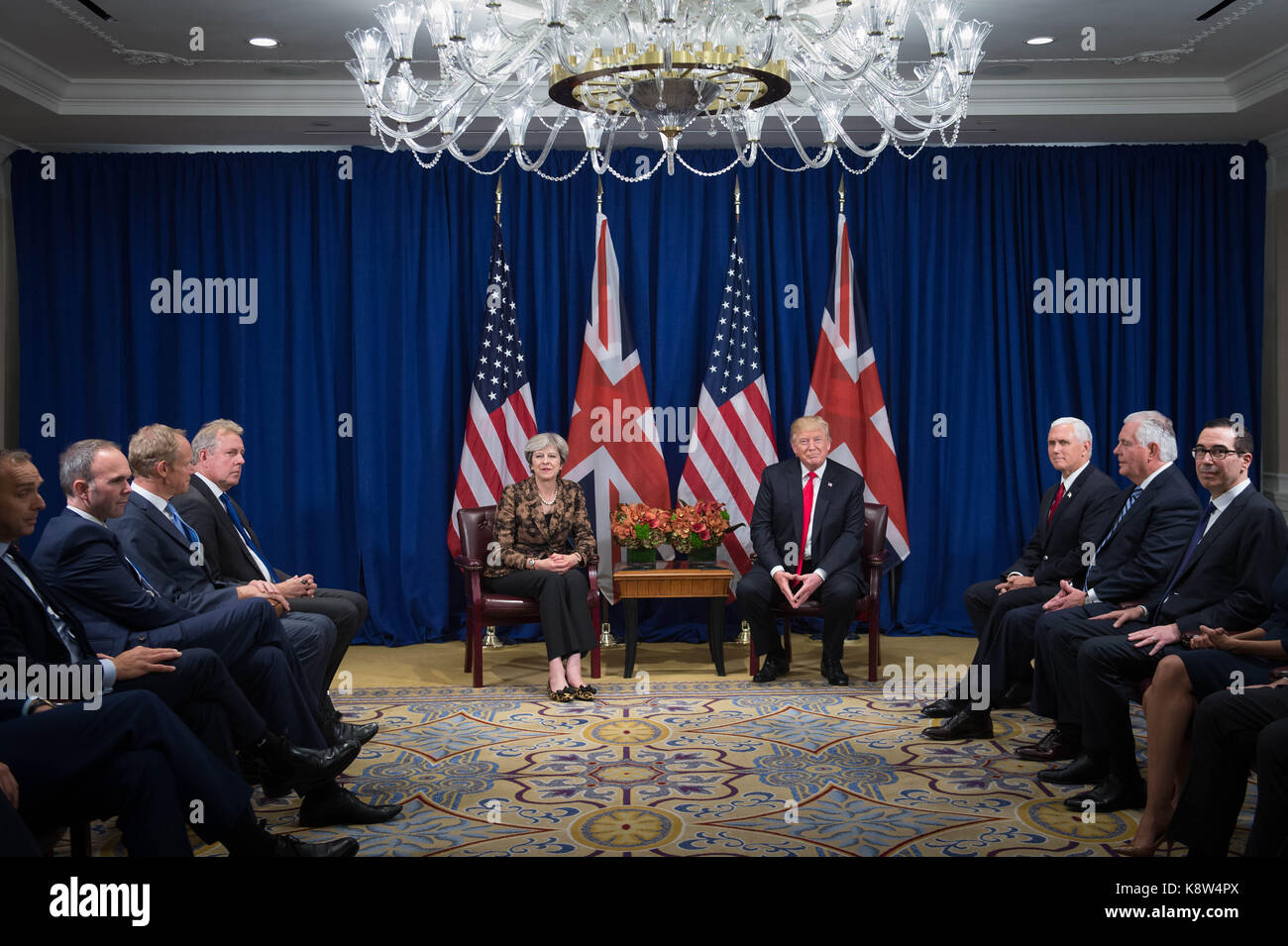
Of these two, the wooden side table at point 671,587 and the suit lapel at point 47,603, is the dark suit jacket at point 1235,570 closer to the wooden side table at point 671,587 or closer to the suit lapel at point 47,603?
the wooden side table at point 671,587

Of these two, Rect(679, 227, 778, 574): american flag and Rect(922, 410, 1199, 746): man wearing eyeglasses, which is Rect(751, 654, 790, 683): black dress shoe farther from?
Rect(922, 410, 1199, 746): man wearing eyeglasses

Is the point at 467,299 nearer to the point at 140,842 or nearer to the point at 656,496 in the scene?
the point at 656,496

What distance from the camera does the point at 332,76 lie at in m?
6.82

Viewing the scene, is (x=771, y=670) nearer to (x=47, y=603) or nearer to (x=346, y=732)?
(x=346, y=732)

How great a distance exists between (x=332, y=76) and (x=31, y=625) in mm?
4385

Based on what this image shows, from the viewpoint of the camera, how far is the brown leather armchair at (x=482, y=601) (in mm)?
6449

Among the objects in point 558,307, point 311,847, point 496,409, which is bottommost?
point 311,847

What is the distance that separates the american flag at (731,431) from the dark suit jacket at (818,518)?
0.64 metres

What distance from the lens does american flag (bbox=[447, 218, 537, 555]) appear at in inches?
301

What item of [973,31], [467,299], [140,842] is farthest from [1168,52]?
[140,842]

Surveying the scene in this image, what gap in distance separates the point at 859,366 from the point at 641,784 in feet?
12.9

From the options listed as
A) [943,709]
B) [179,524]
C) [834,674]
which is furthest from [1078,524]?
[179,524]

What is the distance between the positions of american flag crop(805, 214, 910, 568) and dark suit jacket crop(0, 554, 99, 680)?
5.11m

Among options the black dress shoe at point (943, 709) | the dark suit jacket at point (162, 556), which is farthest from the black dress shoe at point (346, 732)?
the black dress shoe at point (943, 709)
